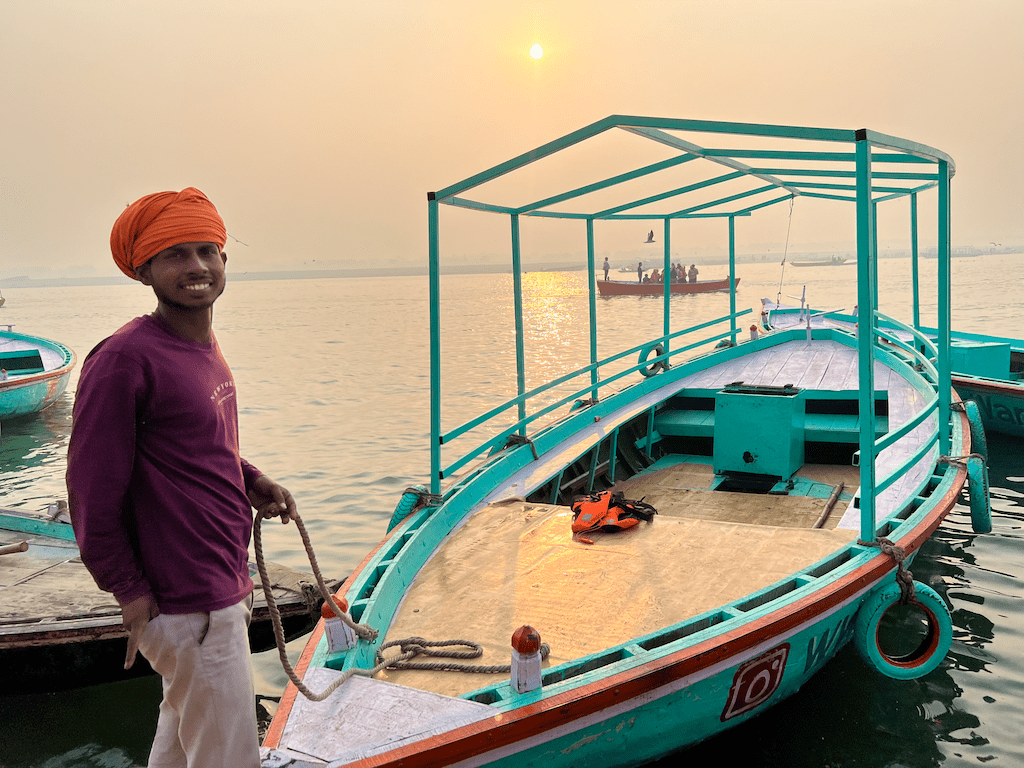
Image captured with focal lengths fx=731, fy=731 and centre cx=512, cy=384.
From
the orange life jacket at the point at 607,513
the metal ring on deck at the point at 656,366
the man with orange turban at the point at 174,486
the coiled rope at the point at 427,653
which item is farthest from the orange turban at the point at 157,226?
the metal ring on deck at the point at 656,366

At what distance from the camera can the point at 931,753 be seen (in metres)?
4.38

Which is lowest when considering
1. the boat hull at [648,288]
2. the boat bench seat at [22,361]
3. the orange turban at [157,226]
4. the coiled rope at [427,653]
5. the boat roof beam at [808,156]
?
the coiled rope at [427,653]

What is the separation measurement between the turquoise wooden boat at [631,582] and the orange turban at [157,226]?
1638mm

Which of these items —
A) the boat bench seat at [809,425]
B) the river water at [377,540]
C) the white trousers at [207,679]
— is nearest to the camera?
the white trousers at [207,679]

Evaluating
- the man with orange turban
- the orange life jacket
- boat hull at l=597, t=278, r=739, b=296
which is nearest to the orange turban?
the man with orange turban

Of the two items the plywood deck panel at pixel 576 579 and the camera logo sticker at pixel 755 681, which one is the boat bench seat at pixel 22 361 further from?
the camera logo sticker at pixel 755 681

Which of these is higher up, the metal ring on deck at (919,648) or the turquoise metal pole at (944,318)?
the turquoise metal pole at (944,318)

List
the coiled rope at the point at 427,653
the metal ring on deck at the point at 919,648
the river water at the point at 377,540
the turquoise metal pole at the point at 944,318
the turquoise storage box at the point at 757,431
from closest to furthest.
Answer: the coiled rope at the point at 427,653 < the metal ring on deck at the point at 919,648 < the river water at the point at 377,540 < the turquoise metal pole at the point at 944,318 < the turquoise storage box at the point at 757,431

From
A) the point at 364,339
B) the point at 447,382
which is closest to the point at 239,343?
the point at 364,339

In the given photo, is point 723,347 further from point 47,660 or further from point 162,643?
point 162,643

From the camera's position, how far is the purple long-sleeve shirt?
1867mm

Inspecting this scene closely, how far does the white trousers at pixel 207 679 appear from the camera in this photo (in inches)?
80.7

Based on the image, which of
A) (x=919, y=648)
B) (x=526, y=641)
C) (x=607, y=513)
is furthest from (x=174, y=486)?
(x=919, y=648)

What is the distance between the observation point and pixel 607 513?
477 cm
